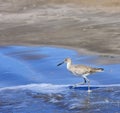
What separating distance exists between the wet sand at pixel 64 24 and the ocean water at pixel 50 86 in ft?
5.06

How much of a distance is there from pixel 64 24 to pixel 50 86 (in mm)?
10072

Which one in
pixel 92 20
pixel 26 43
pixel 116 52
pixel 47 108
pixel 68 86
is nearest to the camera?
pixel 47 108

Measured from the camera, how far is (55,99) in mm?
12656

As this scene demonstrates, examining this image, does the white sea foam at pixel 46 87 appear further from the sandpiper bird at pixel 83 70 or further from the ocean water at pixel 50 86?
the sandpiper bird at pixel 83 70

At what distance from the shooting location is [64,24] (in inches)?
926

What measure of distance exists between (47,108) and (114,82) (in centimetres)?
232

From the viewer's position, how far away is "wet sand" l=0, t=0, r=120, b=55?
19.3 metres

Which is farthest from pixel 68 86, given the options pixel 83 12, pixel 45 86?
pixel 83 12

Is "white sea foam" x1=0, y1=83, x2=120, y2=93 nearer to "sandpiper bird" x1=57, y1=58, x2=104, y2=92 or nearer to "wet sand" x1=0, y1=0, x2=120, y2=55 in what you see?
"sandpiper bird" x1=57, y1=58, x2=104, y2=92

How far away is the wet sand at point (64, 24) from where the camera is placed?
1927 cm

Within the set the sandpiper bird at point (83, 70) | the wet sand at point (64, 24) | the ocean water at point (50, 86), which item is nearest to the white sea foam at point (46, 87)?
the ocean water at point (50, 86)

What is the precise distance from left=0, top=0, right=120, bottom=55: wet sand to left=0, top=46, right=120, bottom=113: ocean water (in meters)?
1.54

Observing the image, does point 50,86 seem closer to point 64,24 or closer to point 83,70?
point 83,70

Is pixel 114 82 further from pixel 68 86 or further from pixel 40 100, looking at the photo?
pixel 40 100
